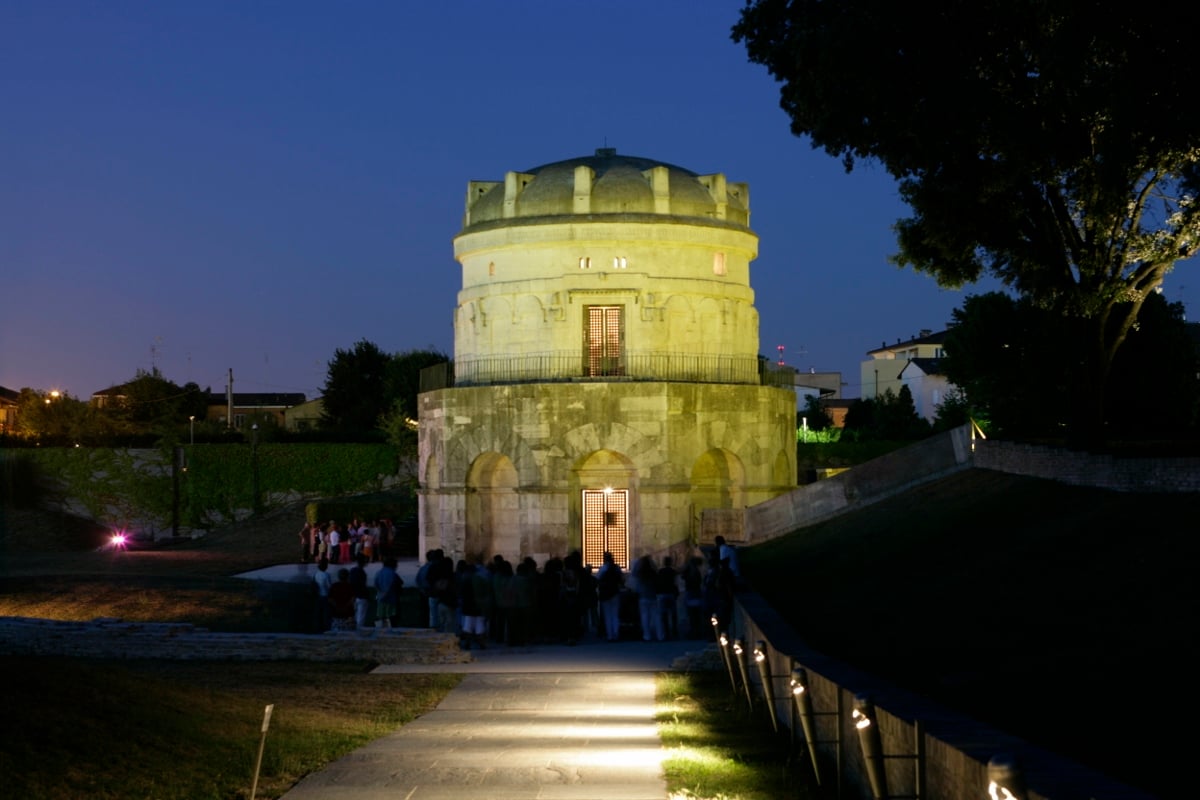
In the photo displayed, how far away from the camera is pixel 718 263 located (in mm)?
43625

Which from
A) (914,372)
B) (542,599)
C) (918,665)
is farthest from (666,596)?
(914,372)

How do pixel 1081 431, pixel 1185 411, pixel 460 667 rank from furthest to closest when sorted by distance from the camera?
→ pixel 1185 411
pixel 1081 431
pixel 460 667

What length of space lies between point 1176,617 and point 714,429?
2695 cm

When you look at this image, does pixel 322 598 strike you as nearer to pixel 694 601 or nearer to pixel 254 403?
pixel 694 601

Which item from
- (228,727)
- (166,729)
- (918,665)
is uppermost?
(918,665)

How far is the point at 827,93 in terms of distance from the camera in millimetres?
28234

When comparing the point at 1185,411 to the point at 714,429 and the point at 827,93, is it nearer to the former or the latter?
the point at 714,429

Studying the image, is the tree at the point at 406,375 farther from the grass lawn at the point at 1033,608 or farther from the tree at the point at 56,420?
the grass lawn at the point at 1033,608

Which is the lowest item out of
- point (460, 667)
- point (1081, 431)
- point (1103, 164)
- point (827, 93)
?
point (460, 667)

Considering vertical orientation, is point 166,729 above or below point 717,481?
below

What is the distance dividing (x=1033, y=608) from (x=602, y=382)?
2441 cm

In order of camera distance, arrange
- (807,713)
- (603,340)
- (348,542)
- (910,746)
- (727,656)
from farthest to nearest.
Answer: (348,542) → (603,340) → (727,656) → (807,713) → (910,746)

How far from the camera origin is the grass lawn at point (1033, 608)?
1115cm

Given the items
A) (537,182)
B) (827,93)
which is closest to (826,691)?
(827,93)
